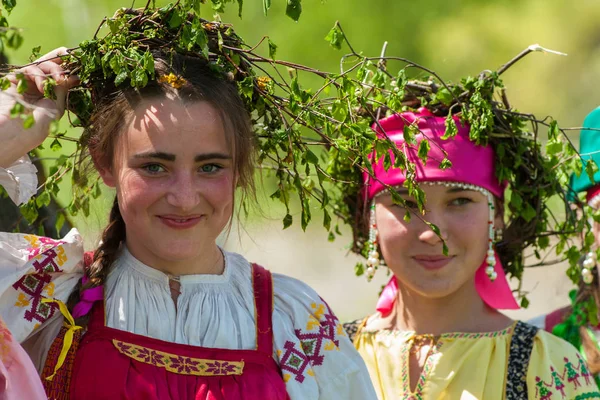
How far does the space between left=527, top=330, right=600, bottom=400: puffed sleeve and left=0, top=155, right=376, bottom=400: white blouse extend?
71cm

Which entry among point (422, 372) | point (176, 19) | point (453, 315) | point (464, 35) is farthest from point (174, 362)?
point (464, 35)

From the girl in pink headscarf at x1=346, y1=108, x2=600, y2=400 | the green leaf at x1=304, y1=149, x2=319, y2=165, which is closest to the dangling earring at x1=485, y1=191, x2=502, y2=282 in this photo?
the girl in pink headscarf at x1=346, y1=108, x2=600, y2=400

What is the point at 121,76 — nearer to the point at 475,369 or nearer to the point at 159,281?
the point at 159,281

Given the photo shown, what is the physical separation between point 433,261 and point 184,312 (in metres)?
1.03

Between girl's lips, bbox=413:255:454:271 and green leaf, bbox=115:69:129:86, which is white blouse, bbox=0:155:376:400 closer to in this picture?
green leaf, bbox=115:69:129:86

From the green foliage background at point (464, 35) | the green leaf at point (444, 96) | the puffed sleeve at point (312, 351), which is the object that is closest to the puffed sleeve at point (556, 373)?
the puffed sleeve at point (312, 351)

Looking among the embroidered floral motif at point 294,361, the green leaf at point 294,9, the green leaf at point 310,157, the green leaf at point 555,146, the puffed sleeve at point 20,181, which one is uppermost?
the green leaf at point 555,146

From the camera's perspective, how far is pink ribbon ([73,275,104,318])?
2.52 m

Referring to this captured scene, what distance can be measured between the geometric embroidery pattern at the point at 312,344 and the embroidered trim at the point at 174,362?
0.17m

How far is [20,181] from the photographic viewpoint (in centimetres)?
256

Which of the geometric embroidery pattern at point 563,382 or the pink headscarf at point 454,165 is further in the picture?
the pink headscarf at point 454,165

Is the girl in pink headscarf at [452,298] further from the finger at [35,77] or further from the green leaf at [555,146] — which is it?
the finger at [35,77]

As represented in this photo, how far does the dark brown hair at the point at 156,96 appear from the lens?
8.31 feet

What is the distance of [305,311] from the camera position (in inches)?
107
